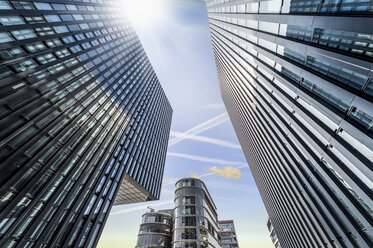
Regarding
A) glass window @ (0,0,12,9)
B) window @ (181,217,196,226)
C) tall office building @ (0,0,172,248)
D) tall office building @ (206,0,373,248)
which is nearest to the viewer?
tall office building @ (206,0,373,248)

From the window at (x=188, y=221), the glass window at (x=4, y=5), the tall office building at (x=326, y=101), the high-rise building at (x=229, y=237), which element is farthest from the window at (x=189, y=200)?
the high-rise building at (x=229, y=237)

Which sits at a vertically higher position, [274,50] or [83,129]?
[274,50]

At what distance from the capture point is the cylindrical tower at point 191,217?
42.5 metres

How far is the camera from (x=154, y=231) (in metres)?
51.3

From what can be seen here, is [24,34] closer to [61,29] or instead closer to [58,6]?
[61,29]

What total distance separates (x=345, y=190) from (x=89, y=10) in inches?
1978

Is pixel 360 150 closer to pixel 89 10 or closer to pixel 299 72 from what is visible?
pixel 299 72

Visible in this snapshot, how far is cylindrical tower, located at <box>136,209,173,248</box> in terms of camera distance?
49.3 meters

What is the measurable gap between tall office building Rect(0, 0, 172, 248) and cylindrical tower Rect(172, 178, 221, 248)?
1773 centimetres

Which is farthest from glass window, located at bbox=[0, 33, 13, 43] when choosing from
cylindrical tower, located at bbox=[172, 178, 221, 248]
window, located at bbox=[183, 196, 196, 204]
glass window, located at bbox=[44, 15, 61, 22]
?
window, located at bbox=[183, 196, 196, 204]

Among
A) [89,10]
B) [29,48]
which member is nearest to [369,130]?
[29,48]

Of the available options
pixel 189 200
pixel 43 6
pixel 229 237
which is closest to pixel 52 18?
pixel 43 6

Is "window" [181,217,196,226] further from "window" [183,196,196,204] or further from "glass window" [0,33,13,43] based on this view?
"glass window" [0,33,13,43]

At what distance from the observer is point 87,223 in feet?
74.4
